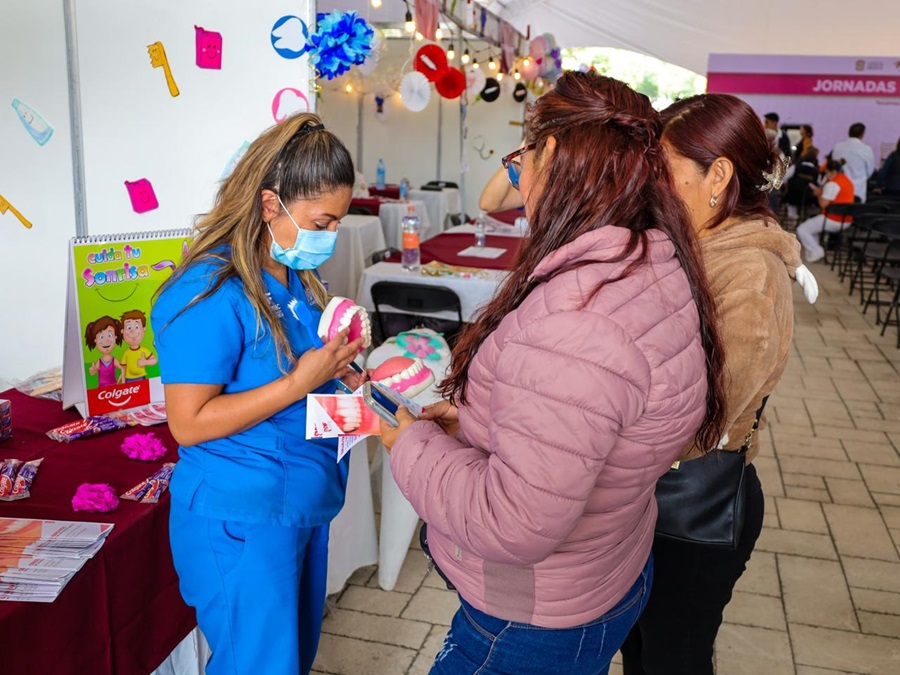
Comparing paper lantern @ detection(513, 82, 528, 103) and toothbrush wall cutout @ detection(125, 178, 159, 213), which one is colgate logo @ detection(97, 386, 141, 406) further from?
paper lantern @ detection(513, 82, 528, 103)

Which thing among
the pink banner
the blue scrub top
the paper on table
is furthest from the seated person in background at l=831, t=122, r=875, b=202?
the blue scrub top

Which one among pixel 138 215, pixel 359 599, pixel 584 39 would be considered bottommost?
pixel 359 599

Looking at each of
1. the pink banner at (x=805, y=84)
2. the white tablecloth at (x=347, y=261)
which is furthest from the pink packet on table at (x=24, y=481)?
the pink banner at (x=805, y=84)

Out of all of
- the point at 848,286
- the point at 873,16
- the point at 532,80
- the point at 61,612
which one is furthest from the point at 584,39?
the point at 61,612

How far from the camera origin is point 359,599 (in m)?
2.57

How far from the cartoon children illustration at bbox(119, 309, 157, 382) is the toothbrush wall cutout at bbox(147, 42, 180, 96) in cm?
73

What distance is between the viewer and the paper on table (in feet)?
14.5

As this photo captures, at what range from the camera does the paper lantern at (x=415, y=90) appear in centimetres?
655

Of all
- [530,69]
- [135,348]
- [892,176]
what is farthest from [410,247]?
[892,176]

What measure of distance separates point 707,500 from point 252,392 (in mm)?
927

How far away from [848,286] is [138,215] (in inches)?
327

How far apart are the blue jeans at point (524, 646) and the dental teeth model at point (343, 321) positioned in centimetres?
58

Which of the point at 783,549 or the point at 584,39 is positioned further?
the point at 584,39

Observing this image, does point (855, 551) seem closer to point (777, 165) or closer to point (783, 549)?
point (783, 549)
